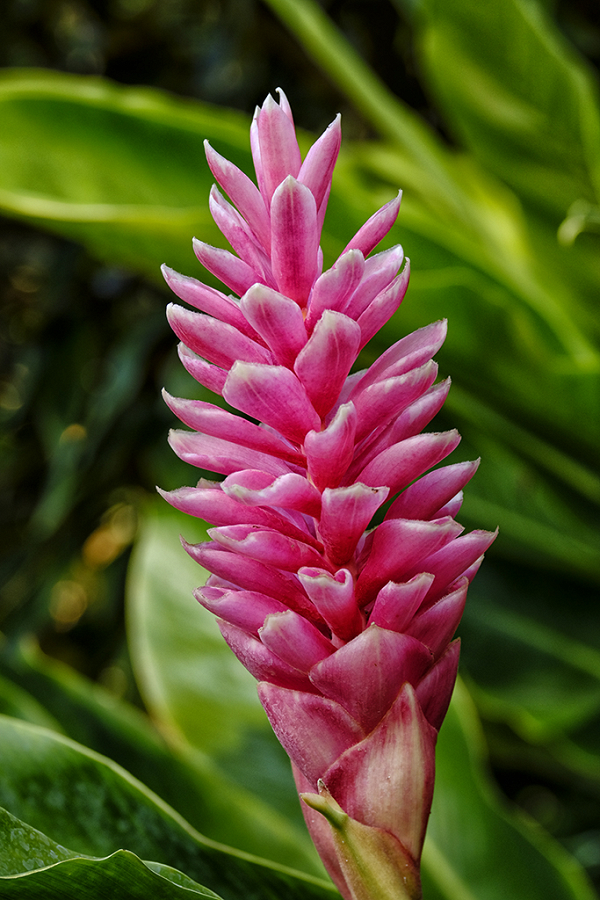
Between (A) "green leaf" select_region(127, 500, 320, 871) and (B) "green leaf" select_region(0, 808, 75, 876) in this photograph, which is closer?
(B) "green leaf" select_region(0, 808, 75, 876)

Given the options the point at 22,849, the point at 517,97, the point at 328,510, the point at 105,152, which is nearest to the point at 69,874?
the point at 22,849

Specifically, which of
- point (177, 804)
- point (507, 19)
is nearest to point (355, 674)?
point (177, 804)

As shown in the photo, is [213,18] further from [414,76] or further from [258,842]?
[258,842]

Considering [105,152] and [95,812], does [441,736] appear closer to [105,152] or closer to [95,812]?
[95,812]

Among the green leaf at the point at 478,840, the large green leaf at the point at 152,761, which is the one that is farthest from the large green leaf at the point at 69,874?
the green leaf at the point at 478,840

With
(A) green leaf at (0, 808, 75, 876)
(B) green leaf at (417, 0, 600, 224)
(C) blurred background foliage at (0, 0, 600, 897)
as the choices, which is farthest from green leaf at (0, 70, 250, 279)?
(A) green leaf at (0, 808, 75, 876)

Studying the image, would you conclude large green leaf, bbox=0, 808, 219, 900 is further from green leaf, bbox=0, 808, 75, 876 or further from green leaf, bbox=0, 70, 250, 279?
green leaf, bbox=0, 70, 250, 279

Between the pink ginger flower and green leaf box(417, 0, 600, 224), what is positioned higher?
green leaf box(417, 0, 600, 224)
